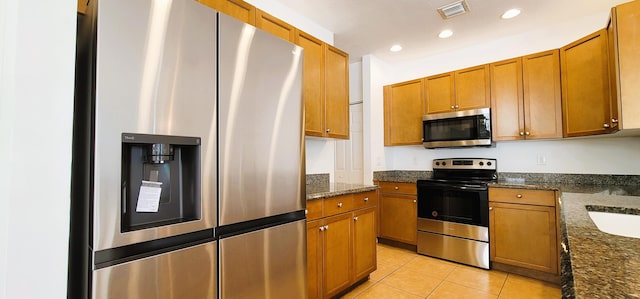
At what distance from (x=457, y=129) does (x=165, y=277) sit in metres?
3.32

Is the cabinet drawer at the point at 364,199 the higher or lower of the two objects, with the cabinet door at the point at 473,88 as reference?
lower

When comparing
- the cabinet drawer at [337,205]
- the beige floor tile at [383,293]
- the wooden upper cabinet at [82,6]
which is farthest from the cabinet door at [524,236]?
the wooden upper cabinet at [82,6]

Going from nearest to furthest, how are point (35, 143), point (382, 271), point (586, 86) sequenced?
point (35, 143), point (586, 86), point (382, 271)

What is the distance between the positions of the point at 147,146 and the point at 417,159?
3.57 metres

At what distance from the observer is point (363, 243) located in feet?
8.10

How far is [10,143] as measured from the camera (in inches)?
27.4

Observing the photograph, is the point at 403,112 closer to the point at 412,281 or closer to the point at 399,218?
the point at 399,218

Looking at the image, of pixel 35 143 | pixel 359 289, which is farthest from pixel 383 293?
pixel 35 143

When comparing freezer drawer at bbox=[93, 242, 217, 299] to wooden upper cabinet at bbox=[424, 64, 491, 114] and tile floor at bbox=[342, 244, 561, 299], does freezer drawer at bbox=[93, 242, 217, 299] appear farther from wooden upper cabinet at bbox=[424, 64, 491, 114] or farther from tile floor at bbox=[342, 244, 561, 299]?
wooden upper cabinet at bbox=[424, 64, 491, 114]

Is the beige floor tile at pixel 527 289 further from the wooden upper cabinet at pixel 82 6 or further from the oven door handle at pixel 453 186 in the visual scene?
the wooden upper cabinet at pixel 82 6

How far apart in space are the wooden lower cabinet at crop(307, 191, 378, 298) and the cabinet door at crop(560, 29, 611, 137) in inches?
79.3

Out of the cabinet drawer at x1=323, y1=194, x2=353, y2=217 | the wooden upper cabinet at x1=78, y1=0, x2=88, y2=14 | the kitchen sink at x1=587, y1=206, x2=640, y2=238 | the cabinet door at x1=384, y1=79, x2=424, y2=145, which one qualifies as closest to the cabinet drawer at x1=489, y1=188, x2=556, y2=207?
the cabinet door at x1=384, y1=79, x2=424, y2=145

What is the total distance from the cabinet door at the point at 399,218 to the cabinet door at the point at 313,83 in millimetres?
1674

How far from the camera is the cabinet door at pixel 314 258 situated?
1962 mm
